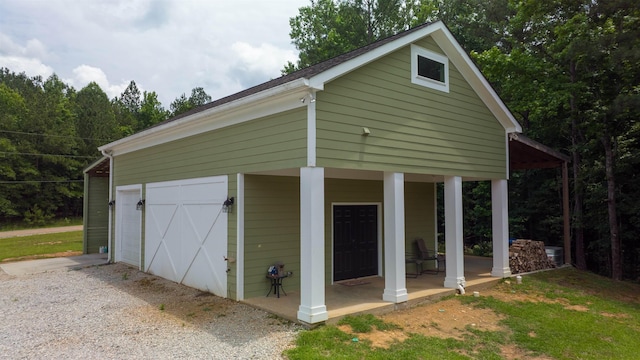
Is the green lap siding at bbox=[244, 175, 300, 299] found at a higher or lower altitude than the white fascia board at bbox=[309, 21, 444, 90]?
lower

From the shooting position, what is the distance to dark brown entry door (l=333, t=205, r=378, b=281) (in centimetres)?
891

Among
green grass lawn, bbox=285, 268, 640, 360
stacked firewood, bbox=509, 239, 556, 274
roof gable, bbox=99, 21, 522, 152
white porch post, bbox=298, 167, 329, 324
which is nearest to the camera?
green grass lawn, bbox=285, 268, 640, 360

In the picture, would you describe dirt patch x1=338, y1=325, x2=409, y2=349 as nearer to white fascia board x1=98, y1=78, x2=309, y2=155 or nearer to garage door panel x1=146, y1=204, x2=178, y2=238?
white fascia board x1=98, y1=78, x2=309, y2=155

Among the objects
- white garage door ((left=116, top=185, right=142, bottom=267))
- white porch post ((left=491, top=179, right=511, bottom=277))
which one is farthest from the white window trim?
white garage door ((left=116, top=185, right=142, bottom=267))

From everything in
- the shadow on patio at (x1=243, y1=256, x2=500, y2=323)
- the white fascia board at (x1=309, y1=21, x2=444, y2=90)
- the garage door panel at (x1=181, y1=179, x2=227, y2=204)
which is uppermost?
the white fascia board at (x1=309, y1=21, x2=444, y2=90)

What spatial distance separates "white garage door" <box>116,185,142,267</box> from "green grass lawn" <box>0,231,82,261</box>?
4.98 meters

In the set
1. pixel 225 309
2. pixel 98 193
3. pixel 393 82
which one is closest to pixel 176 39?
pixel 98 193

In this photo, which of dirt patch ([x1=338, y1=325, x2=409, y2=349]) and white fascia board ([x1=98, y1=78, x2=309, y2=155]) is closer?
dirt patch ([x1=338, y1=325, x2=409, y2=349])

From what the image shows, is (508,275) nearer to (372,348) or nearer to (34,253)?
(372,348)

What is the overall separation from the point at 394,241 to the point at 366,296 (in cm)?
128

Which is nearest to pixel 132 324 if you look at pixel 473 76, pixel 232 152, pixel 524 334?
pixel 232 152

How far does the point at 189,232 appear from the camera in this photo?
877cm

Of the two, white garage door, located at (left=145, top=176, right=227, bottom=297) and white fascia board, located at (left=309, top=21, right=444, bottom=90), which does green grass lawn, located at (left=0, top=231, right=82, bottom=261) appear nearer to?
white garage door, located at (left=145, top=176, right=227, bottom=297)

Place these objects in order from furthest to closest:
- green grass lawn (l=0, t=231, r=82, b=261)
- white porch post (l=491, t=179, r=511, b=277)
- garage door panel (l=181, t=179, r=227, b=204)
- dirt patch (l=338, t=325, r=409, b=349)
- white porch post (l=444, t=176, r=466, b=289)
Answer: green grass lawn (l=0, t=231, r=82, b=261) < white porch post (l=491, t=179, r=511, b=277) < white porch post (l=444, t=176, r=466, b=289) < garage door panel (l=181, t=179, r=227, b=204) < dirt patch (l=338, t=325, r=409, b=349)
